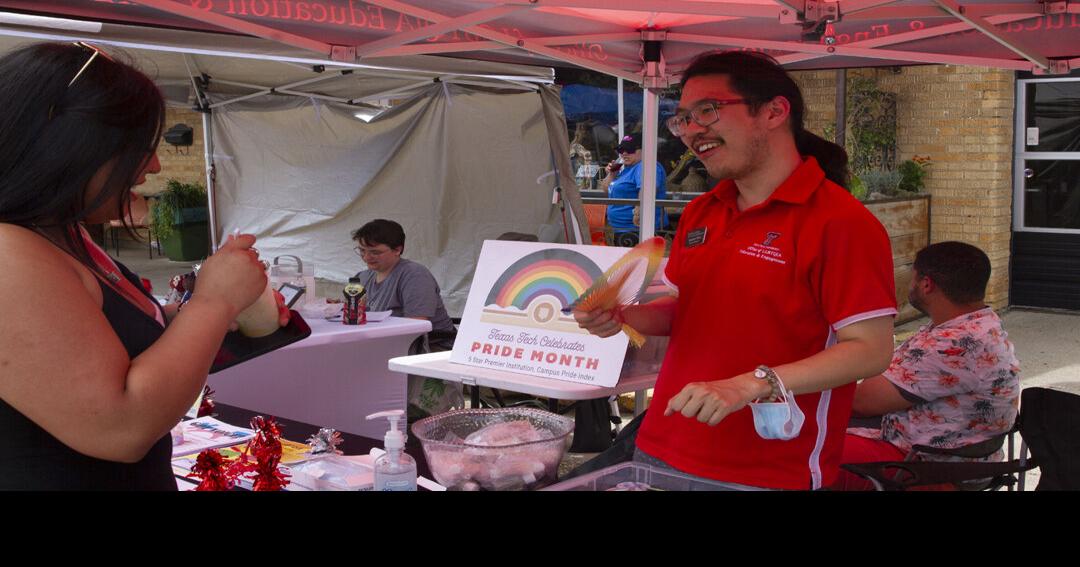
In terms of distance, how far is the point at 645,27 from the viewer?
14.9 feet

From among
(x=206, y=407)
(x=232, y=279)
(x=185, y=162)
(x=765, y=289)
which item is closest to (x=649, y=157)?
(x=206, y=407)

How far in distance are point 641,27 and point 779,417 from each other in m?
3.09

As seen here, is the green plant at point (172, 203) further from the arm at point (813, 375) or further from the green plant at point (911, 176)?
the arm at point (813, 375)

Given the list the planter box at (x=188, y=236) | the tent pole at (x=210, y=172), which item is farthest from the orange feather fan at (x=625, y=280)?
the planter box at (x=188, y=236)

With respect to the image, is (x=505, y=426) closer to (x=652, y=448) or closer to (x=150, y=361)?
(x=652, y=448)

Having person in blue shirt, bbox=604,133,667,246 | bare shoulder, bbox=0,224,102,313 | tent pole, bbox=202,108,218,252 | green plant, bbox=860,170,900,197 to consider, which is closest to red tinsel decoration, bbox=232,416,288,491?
bare shoulder, bbox=0,224,102,313

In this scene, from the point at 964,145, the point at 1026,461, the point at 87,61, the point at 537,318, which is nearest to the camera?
the point at 87,61

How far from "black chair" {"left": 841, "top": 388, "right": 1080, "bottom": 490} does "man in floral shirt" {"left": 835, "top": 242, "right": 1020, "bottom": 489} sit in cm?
7

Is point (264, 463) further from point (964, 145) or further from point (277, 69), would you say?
point (964, 145)

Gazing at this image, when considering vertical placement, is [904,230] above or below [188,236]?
above

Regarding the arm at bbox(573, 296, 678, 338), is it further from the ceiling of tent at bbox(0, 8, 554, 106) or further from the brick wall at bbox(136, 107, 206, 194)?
the brick wall at bbox(136, 107, 206, 194)

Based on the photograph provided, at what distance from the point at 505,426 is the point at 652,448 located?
0.35 m
